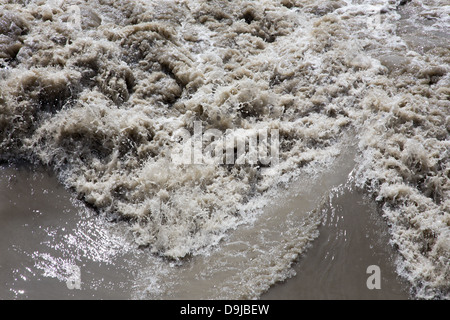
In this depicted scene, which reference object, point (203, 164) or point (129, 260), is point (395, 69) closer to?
point (203, 164)

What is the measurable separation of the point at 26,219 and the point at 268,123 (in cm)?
361

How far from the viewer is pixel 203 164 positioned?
5.46 meters

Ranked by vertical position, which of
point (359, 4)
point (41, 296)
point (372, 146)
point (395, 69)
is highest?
point (359, 4)

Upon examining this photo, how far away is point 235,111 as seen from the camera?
6.07 meters

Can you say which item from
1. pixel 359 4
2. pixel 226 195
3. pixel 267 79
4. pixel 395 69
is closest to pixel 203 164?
pixel 226 195

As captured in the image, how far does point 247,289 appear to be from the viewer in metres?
4.16

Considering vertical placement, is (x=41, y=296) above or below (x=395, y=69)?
below

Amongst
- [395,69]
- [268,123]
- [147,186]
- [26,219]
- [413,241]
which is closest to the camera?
[413,241]

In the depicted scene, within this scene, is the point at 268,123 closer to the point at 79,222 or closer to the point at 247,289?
the point at 247,289

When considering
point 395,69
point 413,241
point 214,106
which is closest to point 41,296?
point 214,106

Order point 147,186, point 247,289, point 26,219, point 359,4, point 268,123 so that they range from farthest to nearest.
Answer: point 359,4, point 268,123, point 147,186, point 26,219, point 247,289

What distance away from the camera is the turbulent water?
4.70 meters

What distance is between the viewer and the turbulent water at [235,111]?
4.70m

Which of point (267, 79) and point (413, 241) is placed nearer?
point (413, 241)
